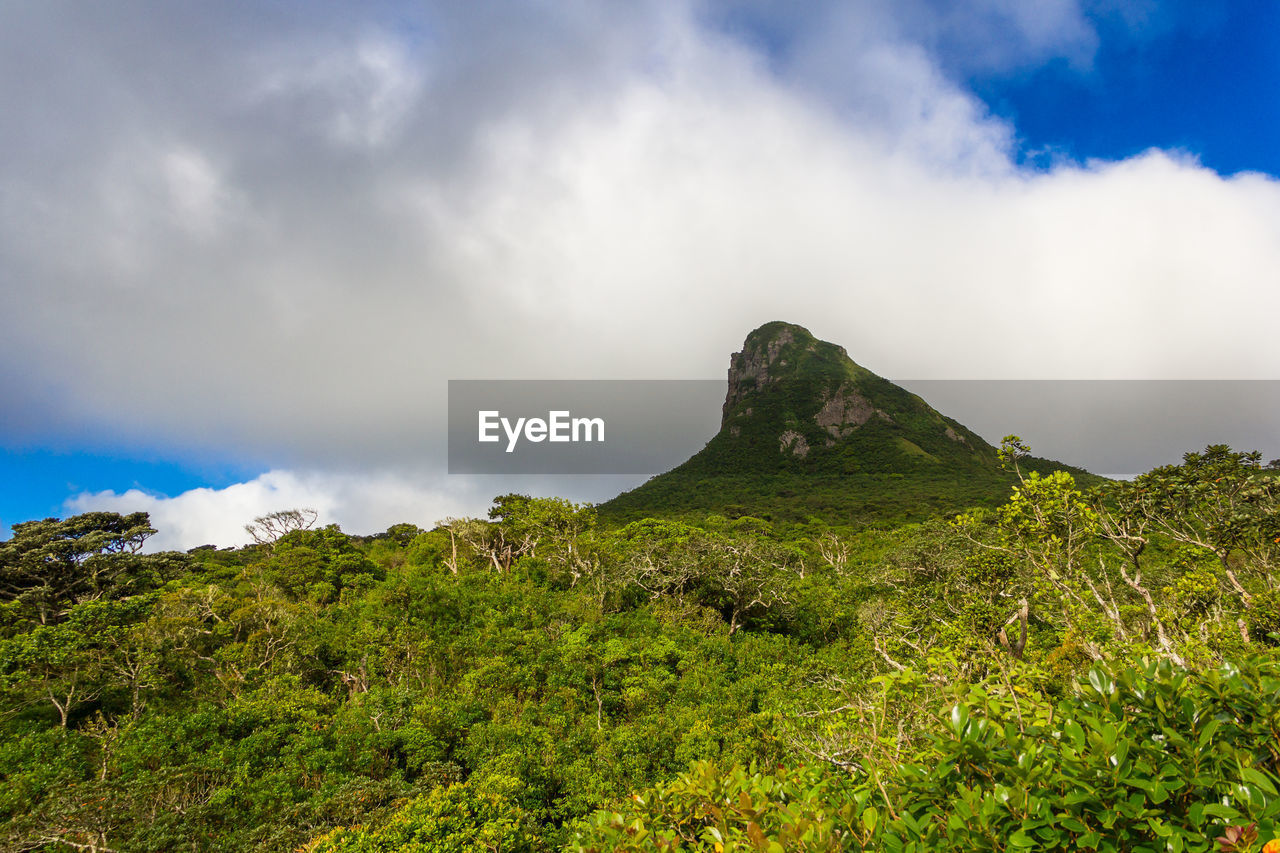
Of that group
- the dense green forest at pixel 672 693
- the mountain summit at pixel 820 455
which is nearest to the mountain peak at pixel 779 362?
the mountain summit at pixel 820 455

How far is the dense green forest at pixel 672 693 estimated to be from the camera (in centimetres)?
254

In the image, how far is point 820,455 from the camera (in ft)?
356

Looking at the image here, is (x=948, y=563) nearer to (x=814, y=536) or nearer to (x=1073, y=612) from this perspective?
(x=1073, y=612)

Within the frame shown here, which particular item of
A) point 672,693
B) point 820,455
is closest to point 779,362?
point 820,455

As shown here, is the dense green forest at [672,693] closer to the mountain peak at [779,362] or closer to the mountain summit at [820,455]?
the mountain summit at [820,455]

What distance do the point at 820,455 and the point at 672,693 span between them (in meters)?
98.0

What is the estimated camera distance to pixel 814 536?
5247 cm

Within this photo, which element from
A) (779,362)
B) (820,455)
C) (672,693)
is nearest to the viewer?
(672,693)

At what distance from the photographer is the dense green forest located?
2539 millimetres

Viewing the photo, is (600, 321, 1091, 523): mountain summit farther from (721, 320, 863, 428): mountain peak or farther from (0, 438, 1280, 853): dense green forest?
(0, 438, 1280, 853): dense green forest

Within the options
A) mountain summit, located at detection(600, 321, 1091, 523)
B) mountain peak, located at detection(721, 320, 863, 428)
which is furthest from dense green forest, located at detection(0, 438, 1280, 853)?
mountain peak, located at detection(721, 320, 863, 428)

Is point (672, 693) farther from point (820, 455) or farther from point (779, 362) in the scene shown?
point (779, 362)

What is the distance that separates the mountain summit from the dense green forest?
45061mm

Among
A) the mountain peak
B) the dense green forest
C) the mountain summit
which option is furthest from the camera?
the mountain peak
